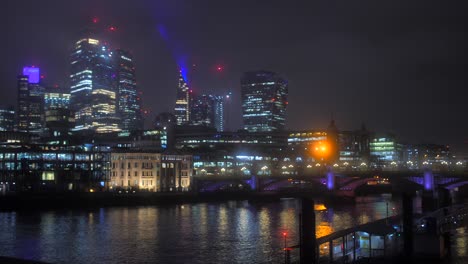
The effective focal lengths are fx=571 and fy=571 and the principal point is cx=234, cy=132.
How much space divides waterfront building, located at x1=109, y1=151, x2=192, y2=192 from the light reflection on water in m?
25.7

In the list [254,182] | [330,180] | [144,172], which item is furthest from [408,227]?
[254,182]

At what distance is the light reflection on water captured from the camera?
164 feet

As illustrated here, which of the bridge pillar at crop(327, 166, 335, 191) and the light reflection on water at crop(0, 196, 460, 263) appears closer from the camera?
the light reflection on water at crop(0, 196, 460, 263)

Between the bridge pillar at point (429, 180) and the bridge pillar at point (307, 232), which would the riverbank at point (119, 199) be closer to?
the bridge pillar at point (429, 180)

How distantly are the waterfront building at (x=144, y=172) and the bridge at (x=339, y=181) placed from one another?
6.27 metres

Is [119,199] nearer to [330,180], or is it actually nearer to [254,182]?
[254,182]

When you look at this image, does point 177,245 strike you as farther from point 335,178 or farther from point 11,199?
point 335,178

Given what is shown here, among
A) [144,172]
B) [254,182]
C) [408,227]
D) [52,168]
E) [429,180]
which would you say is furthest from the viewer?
[254,182]

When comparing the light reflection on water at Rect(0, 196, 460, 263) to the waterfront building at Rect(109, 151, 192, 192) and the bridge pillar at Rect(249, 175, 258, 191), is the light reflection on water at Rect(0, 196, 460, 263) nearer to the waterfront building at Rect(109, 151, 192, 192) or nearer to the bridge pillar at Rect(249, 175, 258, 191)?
the waterfront building at Rect(109, 151, 192, 192)

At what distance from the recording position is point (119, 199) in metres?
105

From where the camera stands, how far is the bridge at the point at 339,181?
352ft

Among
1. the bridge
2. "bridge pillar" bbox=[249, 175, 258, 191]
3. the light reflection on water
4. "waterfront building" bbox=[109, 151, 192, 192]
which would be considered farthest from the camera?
"bridge pillar" bbox=[249, 175, 258, 191]

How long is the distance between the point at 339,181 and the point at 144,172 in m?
44.4

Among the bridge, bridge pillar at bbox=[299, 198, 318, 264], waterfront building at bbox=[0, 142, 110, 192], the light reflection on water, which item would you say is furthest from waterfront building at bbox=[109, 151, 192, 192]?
bridge pillar at bbox=[299, 198, 318, 264]
